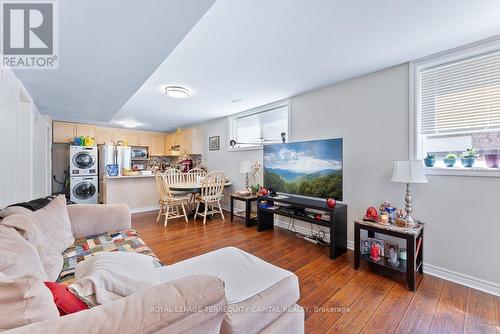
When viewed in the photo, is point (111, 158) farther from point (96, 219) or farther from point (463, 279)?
point (463, 279)

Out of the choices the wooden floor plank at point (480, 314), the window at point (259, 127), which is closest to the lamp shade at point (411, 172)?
the wooden floor plank at point (480, 314)

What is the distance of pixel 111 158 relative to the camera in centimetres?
510

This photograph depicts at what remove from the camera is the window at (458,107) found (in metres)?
1.87

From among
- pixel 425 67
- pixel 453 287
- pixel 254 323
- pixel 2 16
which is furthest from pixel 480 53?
pixel 2 16

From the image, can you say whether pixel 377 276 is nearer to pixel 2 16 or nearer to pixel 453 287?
pixel 453 287

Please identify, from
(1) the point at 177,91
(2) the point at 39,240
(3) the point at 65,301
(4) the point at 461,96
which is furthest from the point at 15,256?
(4) the point at 461,96

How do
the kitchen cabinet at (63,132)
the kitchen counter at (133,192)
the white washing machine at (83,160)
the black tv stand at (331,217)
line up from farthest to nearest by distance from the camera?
the kitchen cabinet at (63,132)
the white washing machine at (83,160)
the kitchen counter at (133,192)
the black tv stand at (331,217)

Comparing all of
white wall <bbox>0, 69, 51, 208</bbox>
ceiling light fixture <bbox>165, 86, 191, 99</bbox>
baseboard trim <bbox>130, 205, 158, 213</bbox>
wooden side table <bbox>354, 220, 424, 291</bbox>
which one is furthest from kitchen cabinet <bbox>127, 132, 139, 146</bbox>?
wooden side table <bbox>354, 220, 424, 291</bbox>

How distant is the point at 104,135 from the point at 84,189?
159cm

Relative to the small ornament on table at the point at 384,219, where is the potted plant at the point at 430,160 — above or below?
above

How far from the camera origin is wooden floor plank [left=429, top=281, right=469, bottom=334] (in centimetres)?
146

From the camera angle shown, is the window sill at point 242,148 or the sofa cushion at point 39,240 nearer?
the sofa cushion at point 39,240

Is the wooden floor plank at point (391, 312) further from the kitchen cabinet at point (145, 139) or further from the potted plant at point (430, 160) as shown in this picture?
the kitchen cabinet at point (145, 139)

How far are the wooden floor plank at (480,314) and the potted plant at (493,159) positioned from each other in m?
1.12
